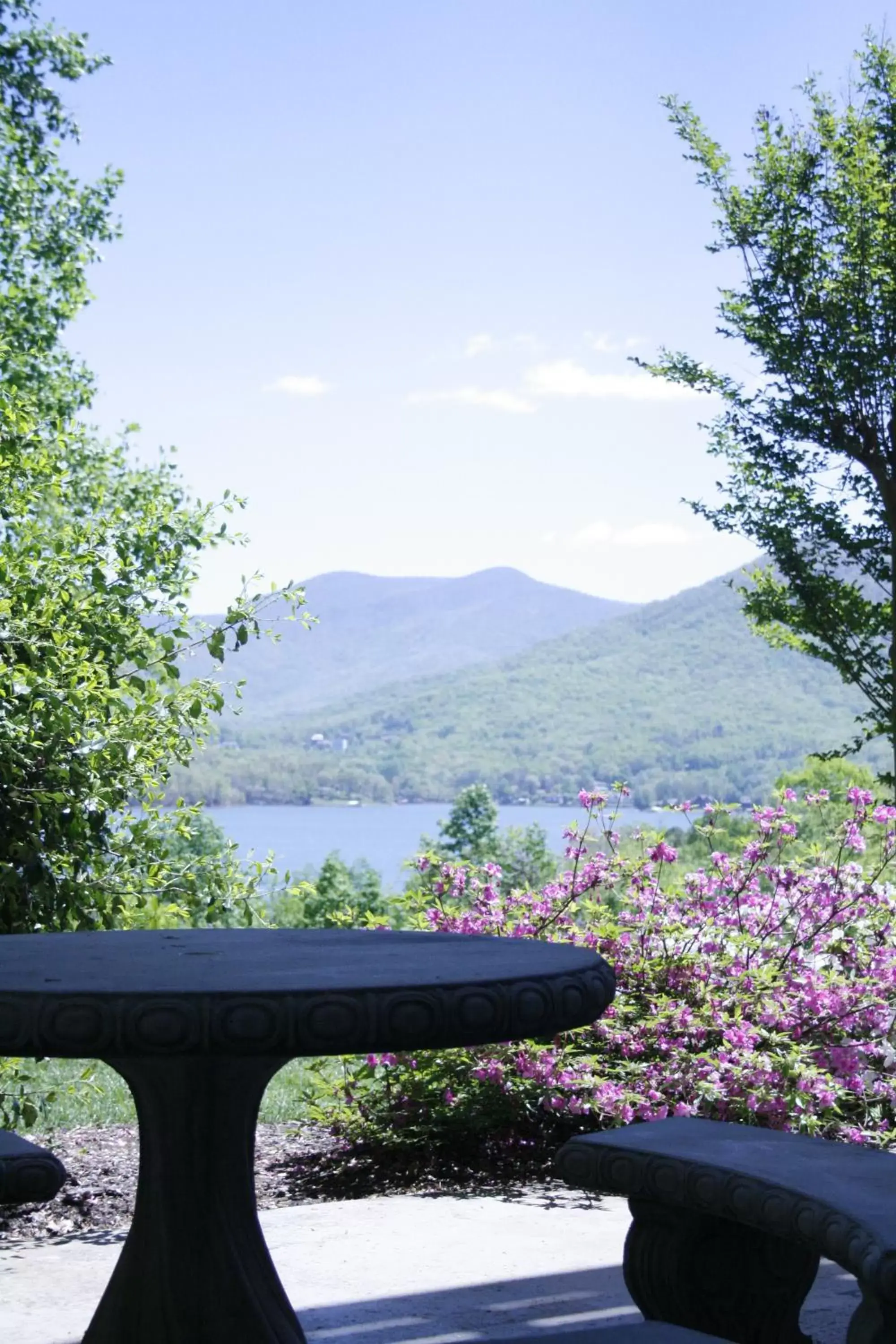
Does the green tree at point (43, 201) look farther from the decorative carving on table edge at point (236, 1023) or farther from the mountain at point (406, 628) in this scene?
the mountain at point (406, 628)

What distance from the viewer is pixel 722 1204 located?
2109 millimetres

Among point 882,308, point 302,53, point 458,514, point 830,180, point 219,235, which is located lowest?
point 882,308

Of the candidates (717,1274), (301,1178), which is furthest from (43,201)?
(717,1274)

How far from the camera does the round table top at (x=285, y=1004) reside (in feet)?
5.28

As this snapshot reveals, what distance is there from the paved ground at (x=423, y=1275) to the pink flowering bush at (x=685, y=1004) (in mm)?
441

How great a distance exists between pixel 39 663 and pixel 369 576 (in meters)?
124

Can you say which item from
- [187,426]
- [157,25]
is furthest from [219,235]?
[187,426]

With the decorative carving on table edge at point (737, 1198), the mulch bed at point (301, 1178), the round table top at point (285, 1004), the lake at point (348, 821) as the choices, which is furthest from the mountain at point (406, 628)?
the round table top at point (285, 1004)

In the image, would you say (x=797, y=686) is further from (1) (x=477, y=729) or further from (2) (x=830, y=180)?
(2) (x=830, y=180)

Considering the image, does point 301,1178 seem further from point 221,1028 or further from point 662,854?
point 221,1028

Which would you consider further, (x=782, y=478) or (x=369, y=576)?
(x=369, y=576)

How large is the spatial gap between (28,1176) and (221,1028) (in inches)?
38.0

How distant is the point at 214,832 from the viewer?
13430mm

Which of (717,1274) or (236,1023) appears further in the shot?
(717,1274)
